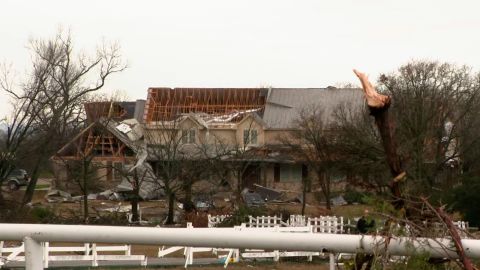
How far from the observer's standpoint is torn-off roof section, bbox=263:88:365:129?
6094cm

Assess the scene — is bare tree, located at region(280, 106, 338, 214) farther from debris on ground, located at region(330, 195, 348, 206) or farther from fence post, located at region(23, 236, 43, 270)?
fence post, located at region(23, 236, 43, 270)

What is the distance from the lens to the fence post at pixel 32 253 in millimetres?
3189

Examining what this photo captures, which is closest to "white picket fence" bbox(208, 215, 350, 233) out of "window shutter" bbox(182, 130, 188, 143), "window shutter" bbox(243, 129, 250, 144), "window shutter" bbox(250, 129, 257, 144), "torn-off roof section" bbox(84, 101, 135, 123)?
"window shutter" bbox(182, 130, 188, 143)

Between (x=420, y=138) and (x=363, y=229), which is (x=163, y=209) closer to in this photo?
(x=420, y=138)

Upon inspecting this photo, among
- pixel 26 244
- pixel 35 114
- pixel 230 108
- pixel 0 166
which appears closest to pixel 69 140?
pixel 35 114

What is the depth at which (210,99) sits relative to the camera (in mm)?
66312

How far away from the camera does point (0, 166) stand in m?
43.9

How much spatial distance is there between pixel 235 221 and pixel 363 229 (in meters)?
31.7

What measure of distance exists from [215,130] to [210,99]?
5.37 metres

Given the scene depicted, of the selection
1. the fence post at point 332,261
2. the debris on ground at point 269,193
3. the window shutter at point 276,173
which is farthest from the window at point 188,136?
the fence post at point 332,261

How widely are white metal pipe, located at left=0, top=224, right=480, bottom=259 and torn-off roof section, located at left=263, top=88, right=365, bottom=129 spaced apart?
5638 centimetres

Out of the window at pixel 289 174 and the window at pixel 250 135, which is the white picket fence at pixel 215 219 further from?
the window at pixel 289 174

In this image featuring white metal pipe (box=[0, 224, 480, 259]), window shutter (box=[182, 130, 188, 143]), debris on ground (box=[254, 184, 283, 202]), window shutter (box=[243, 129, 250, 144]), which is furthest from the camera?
window shutter (box=[243, 129, 250, 144])

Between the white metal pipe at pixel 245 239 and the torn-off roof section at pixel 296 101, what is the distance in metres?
56.4
